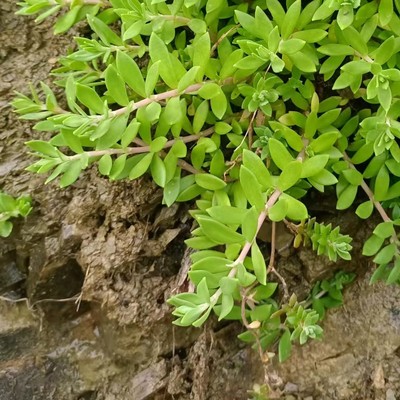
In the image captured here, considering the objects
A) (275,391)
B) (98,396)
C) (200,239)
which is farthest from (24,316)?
(275,391)

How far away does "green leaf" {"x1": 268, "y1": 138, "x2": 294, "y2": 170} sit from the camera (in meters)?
1.68

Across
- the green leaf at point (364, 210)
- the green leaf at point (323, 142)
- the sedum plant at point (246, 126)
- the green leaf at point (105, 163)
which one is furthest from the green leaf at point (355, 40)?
the green leaf at point (105, 163)

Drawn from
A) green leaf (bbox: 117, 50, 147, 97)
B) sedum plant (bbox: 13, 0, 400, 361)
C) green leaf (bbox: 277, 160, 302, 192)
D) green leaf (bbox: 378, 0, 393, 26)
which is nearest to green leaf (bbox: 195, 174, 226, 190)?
sedum plant (bbox: 13, 0, 400, 361)

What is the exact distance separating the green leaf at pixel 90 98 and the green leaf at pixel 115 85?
0.04 metres

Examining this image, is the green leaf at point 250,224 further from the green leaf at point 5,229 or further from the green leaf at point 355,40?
the green leaf at point 5,229

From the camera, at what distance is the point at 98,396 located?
2104mm

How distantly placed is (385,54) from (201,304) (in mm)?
890

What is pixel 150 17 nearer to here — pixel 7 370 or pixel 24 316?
pixel 24 316

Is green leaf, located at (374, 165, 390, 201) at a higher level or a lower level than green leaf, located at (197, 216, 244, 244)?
lower

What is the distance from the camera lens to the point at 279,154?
1.70 m

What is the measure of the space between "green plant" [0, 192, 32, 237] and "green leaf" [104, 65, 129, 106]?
554 mm

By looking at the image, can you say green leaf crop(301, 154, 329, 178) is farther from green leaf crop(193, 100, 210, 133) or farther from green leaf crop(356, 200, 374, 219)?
green leaf crop(193, 100, 210, 133)

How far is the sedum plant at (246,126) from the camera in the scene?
1.68 meters

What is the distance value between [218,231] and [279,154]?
0.29 m
